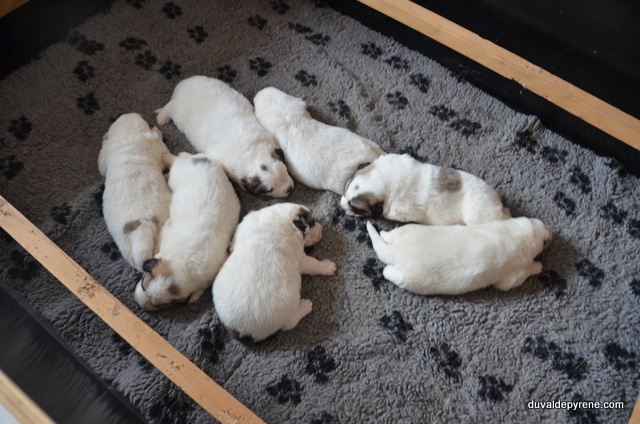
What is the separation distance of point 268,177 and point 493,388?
2.93ft

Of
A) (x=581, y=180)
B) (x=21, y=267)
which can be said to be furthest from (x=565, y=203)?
(x=21, y=267)

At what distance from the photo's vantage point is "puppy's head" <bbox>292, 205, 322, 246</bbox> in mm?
1635

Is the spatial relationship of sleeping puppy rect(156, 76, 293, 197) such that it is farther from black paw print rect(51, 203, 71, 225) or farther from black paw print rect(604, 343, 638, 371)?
black paw print rect(604, 343, 638, 371)

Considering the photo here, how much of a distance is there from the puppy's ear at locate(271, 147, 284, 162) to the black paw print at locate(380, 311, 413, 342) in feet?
1.93

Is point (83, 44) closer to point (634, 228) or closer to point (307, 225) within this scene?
point (307, 225)

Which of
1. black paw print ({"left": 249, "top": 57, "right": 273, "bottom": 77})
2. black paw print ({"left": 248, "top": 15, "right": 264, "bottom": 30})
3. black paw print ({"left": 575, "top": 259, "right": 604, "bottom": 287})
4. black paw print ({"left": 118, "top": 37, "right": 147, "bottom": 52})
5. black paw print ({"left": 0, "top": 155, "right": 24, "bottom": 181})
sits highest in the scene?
black paw print ({"left": 248, "top": 15, "right": 264, "bottom": 30})

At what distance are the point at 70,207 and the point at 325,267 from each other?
0.86 meters

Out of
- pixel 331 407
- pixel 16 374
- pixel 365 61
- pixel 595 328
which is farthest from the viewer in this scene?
pixel 365 61

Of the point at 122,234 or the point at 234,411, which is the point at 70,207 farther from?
the point at 234,411

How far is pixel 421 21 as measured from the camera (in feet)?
6.38

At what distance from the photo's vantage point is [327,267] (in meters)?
1.73

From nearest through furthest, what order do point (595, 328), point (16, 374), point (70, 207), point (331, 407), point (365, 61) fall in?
point (16, 374) < point (331, 407) < point (595, 328) < point (70, 207) < point (365, 61)

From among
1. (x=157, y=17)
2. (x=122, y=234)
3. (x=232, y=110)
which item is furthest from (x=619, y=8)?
(x=122, y=234)

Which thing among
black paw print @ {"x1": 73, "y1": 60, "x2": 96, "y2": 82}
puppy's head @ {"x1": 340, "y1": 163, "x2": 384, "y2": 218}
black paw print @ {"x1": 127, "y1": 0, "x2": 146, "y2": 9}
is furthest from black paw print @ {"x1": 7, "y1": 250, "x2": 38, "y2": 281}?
black paw print @ {"x1": 127, "y1": 0, "x2": 146, "y2": 9}
